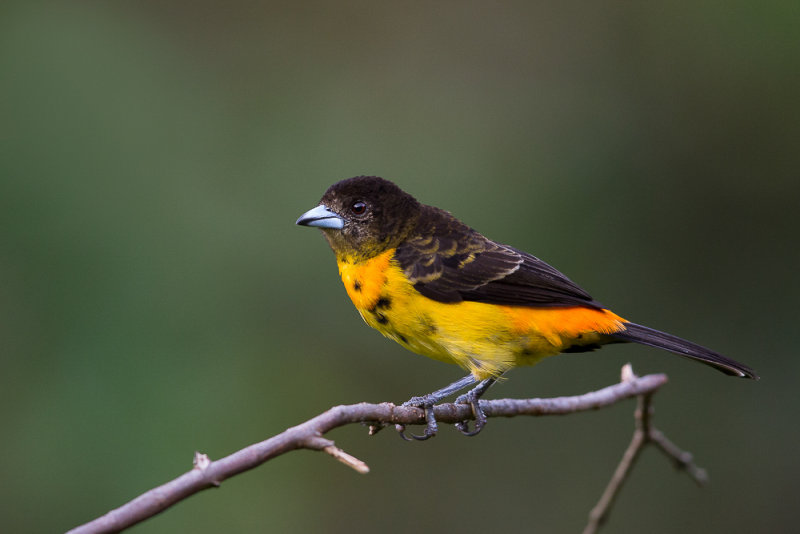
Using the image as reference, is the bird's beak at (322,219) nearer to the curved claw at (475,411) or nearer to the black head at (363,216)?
the black head at (363,216)

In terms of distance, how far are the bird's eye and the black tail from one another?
1389 millimetres

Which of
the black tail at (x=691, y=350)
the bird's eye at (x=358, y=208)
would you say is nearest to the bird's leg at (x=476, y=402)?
the black tail at (x=691, y=350)

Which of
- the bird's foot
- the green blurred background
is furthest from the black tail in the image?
the green blurred background

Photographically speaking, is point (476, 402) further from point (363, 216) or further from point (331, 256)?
point (331, 256)

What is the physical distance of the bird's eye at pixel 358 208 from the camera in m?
4.15

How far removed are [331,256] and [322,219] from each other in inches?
64.2

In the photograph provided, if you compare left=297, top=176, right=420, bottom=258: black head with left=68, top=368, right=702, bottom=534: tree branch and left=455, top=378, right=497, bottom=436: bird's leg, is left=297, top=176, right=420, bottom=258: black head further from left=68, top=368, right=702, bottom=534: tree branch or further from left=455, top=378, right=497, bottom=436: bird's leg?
left=68, top=368, right=702, bottom=534: tree branch

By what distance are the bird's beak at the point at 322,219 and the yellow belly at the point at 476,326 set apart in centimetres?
36

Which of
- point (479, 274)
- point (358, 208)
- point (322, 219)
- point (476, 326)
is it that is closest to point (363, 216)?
point (358, 208)

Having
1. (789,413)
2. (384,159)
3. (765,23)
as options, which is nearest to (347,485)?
(384,159)

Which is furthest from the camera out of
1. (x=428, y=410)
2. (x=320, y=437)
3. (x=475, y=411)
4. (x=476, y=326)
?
(x=476, y=326)

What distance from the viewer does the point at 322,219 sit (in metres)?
4.08

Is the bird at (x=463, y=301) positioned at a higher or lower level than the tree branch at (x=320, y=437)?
higher

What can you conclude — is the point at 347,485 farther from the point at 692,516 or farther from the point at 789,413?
the point at 789,413
